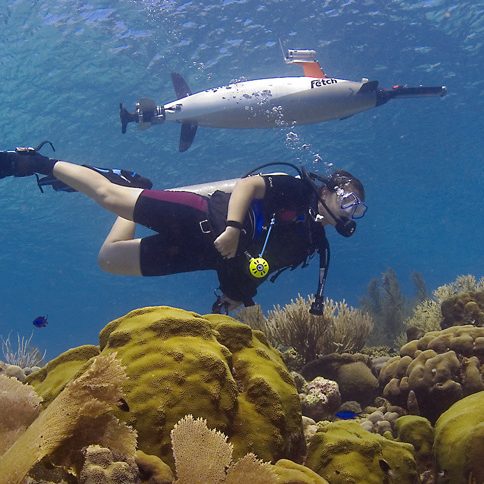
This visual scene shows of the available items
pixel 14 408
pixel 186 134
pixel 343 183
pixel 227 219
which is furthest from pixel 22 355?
pixel 14 408

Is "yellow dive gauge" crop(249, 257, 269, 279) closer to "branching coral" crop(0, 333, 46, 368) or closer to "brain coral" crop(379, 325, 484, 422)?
"brain coral" crop(379, 325, 484, 422)

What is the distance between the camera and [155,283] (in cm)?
6788

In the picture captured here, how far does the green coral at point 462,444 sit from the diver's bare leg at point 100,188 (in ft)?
13.1

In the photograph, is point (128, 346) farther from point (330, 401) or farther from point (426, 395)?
point (426, 395)

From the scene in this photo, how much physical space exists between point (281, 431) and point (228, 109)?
11019mm

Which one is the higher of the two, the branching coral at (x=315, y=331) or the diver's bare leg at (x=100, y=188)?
the diver's bare leg at (x=100, y=188)

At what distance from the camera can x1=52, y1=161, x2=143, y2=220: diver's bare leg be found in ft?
17.9

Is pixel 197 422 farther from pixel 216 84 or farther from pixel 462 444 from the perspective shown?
pixel 216 84

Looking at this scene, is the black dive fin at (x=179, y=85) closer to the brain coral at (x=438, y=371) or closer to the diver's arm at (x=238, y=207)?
the diver's arm at (x=238, y=207)

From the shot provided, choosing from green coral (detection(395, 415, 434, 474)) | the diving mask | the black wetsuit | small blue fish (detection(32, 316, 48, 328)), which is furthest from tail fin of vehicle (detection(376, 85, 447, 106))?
small blue fish (detection(32, 316, 48, 328))

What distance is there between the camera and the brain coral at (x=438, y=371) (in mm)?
4547

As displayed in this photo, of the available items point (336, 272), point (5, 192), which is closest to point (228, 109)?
point (5, 192)

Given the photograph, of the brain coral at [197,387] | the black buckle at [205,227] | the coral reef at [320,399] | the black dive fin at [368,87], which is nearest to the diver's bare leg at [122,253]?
the black buckle at [205,227]

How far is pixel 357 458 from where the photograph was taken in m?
3.02
